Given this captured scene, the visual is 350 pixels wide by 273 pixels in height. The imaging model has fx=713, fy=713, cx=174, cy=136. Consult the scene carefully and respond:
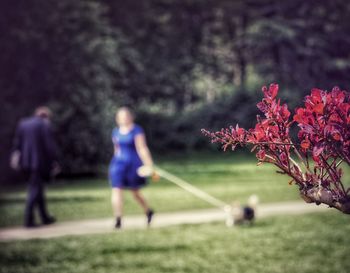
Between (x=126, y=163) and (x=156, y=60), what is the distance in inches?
1064

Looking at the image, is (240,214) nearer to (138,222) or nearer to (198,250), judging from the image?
(138,222)

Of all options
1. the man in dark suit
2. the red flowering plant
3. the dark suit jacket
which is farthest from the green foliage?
the red flowering plant

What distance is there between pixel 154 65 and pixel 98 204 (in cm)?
2342

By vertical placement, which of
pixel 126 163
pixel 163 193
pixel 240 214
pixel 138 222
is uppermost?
pixel 126 163

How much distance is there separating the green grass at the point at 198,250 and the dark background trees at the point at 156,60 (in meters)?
12.3

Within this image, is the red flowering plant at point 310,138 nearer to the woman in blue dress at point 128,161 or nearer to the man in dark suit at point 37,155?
the woman in blue dress at point 128,161

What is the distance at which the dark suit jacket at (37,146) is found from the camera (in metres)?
11.5

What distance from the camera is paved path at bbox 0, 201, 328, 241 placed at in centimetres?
1049

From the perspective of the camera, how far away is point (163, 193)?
17203mm

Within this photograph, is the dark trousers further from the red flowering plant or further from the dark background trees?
the dark background trees

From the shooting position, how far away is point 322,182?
291 cm

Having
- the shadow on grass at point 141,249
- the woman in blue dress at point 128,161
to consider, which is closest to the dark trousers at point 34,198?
the woman in blue dress at point 128,161

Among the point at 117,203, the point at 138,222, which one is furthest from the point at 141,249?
the point at 138,222

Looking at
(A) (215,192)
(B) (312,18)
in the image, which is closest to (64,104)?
(A) (215,192)
